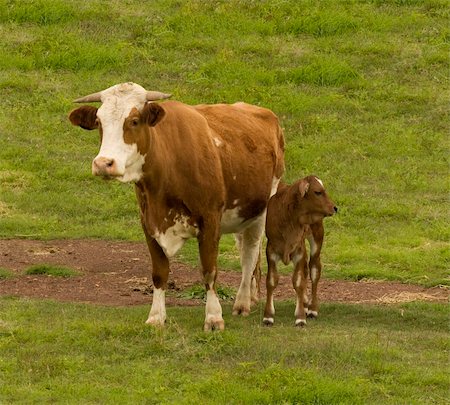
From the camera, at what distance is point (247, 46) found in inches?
926

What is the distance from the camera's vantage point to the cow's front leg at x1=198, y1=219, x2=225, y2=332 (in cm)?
1204

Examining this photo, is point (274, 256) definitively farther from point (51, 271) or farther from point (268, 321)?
point (51, 271)

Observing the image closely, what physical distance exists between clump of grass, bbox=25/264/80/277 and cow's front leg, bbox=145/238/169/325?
308 centimetres

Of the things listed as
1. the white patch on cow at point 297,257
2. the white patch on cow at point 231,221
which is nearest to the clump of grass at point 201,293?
the white patch on cow at point 231,221

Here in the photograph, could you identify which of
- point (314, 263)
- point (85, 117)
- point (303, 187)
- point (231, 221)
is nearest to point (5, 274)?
point (231, 221)

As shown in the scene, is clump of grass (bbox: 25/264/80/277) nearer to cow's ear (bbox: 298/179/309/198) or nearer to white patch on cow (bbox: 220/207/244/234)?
white patch on cow (bbox: 220/207/244/234)

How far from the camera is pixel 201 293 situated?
14289mm

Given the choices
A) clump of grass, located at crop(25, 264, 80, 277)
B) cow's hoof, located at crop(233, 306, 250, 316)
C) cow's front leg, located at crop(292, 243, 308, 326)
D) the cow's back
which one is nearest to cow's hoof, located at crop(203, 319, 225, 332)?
cow's front leg, located at crop(292, 243, 308, 326)

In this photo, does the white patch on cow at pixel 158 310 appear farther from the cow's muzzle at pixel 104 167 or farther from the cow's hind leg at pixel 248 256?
the cow's muzzle at pixel 104 167

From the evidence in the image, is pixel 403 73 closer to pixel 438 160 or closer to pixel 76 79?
pixel 438 160

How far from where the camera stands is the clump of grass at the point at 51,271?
15.2 m

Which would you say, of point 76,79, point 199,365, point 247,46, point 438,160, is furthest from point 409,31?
point 199,365

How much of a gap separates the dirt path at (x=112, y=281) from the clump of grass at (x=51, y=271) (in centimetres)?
11

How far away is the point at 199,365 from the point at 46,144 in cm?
1050
